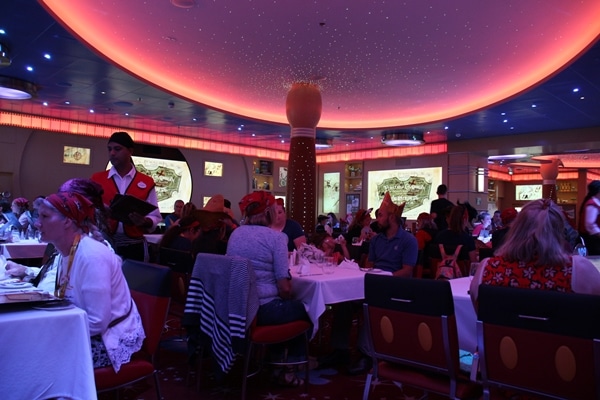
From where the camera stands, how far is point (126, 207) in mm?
3311

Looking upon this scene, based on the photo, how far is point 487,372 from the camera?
2.09m

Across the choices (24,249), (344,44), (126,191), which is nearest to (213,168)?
(344,44)

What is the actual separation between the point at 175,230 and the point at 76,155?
1042cm

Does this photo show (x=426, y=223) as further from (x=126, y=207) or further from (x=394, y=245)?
(x=126, y=207)

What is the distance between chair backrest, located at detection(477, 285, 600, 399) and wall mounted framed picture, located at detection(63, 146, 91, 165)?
44.8ft

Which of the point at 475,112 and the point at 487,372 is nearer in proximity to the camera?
the point at 487,372

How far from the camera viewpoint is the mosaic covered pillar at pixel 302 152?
9.34 m

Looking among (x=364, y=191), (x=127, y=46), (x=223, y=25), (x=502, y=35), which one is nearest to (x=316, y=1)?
(x=223, y=25)

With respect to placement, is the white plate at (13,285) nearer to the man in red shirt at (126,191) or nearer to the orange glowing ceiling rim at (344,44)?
the man in red shirt at (126,191)

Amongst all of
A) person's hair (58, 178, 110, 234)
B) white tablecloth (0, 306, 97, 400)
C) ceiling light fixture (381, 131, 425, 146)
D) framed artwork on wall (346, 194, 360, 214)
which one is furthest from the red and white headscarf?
framed artwork on wall (346, 194, 360, 214)

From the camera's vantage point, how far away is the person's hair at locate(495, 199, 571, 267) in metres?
2.13

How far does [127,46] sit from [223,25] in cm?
209

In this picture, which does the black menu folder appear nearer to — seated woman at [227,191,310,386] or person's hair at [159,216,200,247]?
Answer: seated woman at [227,191,310,386]

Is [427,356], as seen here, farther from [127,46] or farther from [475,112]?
[475,112]
